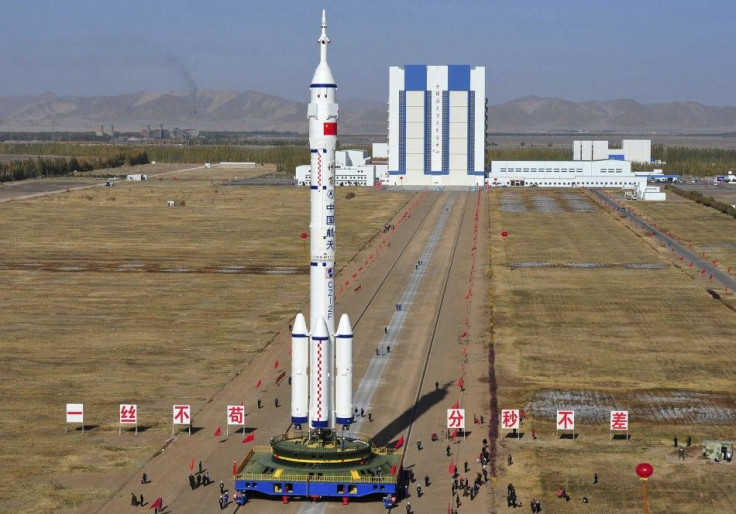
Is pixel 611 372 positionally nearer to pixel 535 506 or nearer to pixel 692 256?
pixel 535 506

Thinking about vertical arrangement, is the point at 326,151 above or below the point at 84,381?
above

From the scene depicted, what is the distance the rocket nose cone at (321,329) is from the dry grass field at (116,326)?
10.5 meters

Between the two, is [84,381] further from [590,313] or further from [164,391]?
[590,313]

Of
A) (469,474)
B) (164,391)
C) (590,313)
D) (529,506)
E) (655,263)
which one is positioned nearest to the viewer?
(529,506)

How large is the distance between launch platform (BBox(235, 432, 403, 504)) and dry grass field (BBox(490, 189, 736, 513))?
17.5 feet

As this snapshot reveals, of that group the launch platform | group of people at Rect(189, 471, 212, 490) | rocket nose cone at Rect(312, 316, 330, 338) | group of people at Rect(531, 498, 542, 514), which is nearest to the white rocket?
rocket nose cone at Rect(312, 316, 330, 338)

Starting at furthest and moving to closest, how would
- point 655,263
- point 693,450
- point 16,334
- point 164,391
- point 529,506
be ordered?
point 655,263
point 16,334
point 164,391
point 693,450
point 529,506

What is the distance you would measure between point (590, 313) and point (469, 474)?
47.3 meters

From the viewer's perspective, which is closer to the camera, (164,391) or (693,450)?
(693,450)

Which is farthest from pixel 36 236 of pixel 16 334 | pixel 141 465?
pixel 141 465

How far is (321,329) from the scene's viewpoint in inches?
2355

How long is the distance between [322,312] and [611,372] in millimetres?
28450

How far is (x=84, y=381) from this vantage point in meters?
78.1

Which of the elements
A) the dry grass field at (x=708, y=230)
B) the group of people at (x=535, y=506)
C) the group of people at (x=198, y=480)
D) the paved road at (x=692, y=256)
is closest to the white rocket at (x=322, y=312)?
the group of people at (x=198, y=480)
